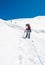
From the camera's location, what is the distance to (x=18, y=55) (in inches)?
423

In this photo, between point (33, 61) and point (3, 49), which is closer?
point (33, 61)

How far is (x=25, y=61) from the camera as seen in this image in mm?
9820

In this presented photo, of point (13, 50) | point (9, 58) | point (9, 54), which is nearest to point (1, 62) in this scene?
point (9, 58)

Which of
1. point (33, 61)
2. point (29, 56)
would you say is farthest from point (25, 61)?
point (29, 56)

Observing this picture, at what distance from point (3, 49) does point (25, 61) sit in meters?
2.49

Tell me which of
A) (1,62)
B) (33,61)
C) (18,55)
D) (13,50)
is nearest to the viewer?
(1,62)

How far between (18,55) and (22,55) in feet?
0.85

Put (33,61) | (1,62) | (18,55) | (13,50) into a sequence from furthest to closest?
(13,50), (18,55), (33,61), (1,62)

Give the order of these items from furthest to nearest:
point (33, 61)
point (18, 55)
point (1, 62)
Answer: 1. point (18, 55)
2. point (33, 61)
3. point (1, 62)

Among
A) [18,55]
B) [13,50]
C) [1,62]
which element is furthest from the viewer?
[13,50]

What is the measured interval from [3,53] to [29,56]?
1.48 m

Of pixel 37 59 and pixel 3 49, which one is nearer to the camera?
pixel 37 59

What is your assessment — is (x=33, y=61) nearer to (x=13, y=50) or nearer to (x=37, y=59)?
(x=37, y=59)

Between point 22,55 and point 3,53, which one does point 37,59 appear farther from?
point 3,53
